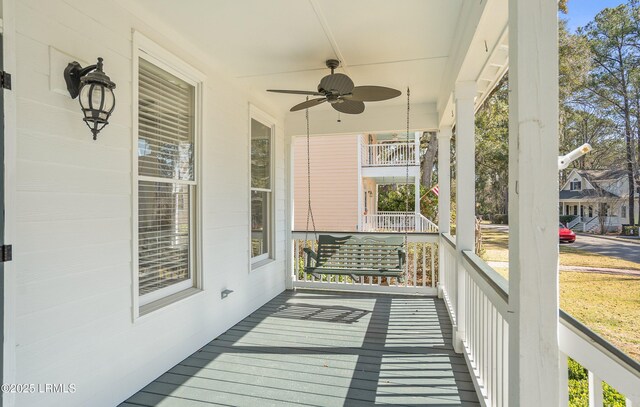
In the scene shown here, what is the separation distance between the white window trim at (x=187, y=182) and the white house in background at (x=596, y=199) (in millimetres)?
2539

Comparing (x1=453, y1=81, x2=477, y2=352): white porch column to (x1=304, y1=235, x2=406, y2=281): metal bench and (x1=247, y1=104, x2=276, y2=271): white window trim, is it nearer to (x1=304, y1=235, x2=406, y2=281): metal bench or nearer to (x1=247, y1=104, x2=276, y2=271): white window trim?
(x1=304, y1=235, x2=406, y2=281): metal bench

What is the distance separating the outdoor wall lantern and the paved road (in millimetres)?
2467

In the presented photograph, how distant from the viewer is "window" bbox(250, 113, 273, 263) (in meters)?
4.60

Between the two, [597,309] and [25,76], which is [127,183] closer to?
[25,76]

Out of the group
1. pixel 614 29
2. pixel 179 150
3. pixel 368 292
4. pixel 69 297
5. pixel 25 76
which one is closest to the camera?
pixel 614 29

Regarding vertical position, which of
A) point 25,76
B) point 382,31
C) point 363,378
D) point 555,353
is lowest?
point 363,378

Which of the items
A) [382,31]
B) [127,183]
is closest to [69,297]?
[127,183]

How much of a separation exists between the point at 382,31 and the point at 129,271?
2.64m

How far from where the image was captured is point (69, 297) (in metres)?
2.03

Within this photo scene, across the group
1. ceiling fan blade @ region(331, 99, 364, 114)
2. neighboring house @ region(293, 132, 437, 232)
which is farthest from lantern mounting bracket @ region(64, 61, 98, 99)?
neighboring house @ region(293, 132, 437, 232)

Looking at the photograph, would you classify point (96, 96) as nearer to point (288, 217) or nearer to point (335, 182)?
point (288, 217)

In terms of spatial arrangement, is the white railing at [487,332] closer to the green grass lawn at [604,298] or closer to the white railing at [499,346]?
the white railing at [499,346]

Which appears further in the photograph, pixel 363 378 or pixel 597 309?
A: pixel 363 378

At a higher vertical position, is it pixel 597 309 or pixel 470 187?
pixel 470 187
